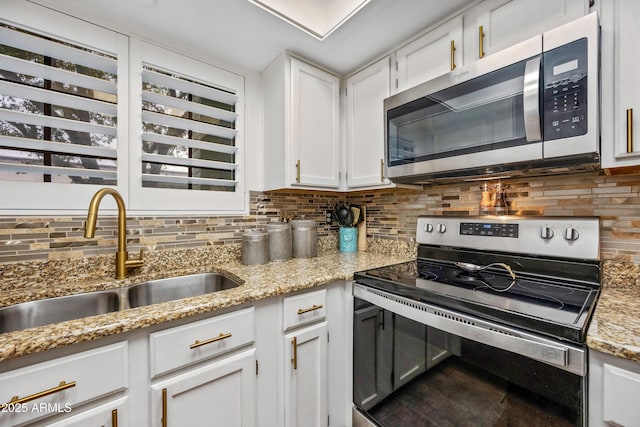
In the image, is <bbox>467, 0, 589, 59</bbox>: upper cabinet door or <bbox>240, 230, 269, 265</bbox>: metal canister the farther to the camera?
<bbox>240, 230, 269, 265</bbox>: metal canister

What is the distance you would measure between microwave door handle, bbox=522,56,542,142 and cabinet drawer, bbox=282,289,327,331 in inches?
43.6

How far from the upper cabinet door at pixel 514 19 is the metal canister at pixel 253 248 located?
58.1 inches

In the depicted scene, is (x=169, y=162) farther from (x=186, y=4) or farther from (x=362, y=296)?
(x=362, y=296)

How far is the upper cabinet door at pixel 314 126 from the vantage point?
5.56 feet

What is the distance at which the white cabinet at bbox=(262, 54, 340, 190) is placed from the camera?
167cm

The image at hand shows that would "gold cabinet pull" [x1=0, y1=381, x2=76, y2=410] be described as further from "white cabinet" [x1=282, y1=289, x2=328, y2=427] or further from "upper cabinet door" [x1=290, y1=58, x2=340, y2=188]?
"upper cabinet door" [x1=290, y1=58, x2=340, y2=188]

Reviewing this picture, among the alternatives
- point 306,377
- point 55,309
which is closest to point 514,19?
point 306,377

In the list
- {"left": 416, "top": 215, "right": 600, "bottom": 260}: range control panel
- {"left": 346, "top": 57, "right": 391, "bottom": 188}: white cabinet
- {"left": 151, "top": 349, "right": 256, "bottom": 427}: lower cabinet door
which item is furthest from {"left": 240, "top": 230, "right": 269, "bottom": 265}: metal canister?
{"left": 416, "top": 215, "right": 600, "bottom": 260}: range control panel

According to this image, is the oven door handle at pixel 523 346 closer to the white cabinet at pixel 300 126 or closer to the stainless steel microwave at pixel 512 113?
the stainless steel microwave at pixel 512 113

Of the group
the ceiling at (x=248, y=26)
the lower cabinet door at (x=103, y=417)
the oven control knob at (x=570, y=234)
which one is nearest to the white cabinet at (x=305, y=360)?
the lower cabinet door at (x=103, y=417)

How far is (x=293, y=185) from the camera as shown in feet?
5.53

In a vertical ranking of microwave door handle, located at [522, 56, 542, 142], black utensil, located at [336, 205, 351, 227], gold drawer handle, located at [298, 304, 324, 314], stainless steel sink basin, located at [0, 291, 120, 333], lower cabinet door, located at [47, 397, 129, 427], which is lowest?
lower cabinet door, located at [47, 397, 129, 427]

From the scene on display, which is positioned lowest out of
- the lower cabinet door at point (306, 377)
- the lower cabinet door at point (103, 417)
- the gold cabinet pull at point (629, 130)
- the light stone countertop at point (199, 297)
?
the lower cabinet door at point (306, 377)

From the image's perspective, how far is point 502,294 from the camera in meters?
1.03
